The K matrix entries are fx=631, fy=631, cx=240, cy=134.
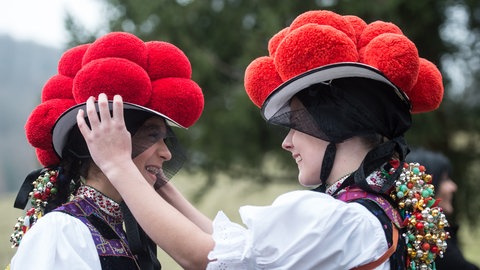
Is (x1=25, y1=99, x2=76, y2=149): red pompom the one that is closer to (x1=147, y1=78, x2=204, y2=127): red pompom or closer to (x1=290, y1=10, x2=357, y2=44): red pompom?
(x1=147, y1=78, x2=204, y2=127): red pompom

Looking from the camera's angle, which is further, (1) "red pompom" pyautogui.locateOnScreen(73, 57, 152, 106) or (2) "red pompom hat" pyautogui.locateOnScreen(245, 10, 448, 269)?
(1) "red pompom" pyautogui.locateOnScreen(73, 57, 152, 106)

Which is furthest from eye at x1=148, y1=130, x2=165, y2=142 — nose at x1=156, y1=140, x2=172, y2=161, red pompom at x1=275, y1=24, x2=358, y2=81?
red pompom at x1=275, y1=24, x2=358, y2=81

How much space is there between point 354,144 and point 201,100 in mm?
638

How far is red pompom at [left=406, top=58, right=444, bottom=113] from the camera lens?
7.25ft

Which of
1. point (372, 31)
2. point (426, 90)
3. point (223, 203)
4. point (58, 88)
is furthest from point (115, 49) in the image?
point (223, 203)

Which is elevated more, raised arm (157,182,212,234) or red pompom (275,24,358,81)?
red pompom (275,24,358,81)

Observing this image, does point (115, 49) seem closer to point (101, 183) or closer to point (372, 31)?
point (101, 183)

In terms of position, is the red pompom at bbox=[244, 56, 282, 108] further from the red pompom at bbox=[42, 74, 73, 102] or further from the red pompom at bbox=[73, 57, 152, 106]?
the red pompom at bbox=[42, 74, 73, 102]

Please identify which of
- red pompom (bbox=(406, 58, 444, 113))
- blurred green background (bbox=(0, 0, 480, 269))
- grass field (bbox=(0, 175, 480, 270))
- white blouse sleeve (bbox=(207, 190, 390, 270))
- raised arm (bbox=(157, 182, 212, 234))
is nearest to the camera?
white blouse sleeve (bbox=(207, 190, 390, 270))

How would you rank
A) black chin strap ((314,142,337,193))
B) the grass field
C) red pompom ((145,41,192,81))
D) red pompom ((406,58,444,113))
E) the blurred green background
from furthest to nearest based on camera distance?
the grass field → the blurred green background → red pompom ((145,41,192,81)) → red pompom ((406,58,444,113)) → black chin strap ((314,142,337,193))

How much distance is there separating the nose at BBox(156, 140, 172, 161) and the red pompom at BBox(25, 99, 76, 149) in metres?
0.35

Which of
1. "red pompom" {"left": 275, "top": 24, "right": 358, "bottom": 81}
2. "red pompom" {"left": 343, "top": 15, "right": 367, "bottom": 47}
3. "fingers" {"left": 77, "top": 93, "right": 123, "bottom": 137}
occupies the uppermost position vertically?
"red pompom" {"left": 343, "top": 15, "right": 367, "bottom": 47}

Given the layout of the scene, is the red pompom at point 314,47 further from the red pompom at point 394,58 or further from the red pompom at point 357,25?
the red pompom at point 357,25

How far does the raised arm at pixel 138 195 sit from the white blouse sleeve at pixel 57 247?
0.90ft
